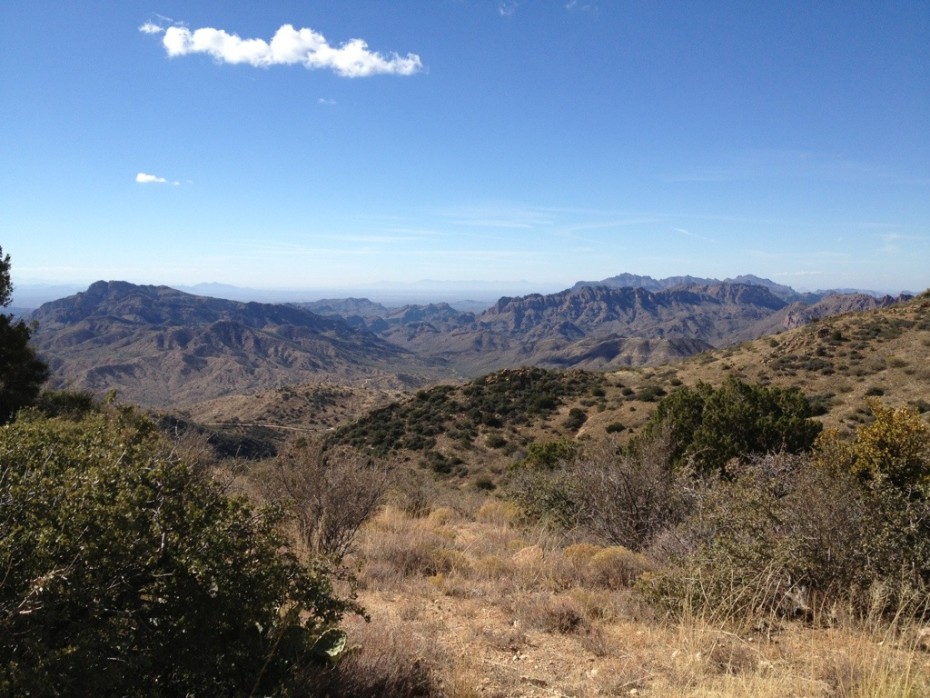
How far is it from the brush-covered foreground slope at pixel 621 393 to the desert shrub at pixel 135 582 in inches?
880

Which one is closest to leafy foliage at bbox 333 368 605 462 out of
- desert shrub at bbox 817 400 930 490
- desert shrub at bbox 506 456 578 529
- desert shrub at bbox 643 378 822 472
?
desert shrub at bbox 643 378 822 472

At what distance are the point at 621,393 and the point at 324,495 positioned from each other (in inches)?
1245

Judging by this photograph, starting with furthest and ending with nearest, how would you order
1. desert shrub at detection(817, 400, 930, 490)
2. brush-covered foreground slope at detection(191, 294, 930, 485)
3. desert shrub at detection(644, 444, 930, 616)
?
brush-covered foreground slope at detection(191, 294, 930, 485)
desert shrub at detection(817, 400, 930, 490)
desert shrub at detection(644, 444, 930, 616)

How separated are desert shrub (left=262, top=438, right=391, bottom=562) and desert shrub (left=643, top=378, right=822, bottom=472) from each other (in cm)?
803

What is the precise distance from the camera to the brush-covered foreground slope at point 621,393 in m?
25.5

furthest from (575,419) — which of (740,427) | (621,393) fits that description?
(740,427)

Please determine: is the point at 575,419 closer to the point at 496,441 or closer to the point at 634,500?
the point at 496,441

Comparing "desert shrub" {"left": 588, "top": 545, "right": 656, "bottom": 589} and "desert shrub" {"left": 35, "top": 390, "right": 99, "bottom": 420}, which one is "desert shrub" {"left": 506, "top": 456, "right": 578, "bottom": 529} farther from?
"desert shrub" {"left": 35, "top": 390, "right": 99, "bottom": 420}

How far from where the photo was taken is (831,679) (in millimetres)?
3588

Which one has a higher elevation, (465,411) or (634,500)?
(634,500)

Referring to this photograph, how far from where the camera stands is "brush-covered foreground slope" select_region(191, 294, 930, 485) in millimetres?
25469

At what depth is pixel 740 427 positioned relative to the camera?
44.7 feet

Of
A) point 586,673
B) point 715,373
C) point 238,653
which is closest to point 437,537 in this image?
point 586,673

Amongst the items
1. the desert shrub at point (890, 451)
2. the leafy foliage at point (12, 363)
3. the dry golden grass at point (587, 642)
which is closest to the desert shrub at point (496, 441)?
the leafy foliage at point (12, 363)
